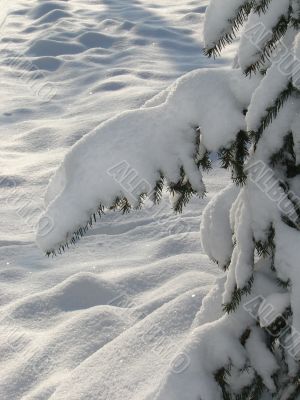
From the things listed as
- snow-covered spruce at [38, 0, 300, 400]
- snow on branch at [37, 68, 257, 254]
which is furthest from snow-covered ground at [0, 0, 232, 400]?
snow on branch at [37, 68, 257, 254]

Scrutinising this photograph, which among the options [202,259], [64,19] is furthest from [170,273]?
[64,19]

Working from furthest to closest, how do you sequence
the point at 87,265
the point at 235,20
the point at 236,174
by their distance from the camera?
the point at 87,265, the point at 236,174, the point at 235,20

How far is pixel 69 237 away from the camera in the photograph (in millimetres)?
1916

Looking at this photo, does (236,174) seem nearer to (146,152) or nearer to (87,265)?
(146,152)

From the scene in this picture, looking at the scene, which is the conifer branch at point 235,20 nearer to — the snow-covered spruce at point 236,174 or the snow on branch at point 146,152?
the snow-covered spruce at point 236,174

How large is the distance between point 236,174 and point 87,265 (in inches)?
114

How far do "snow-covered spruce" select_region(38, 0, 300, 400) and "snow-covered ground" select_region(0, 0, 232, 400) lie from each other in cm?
25

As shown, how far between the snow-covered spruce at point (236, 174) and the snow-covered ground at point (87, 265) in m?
0.25

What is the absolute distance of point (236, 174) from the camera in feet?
6.95

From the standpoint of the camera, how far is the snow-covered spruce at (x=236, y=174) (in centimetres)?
195

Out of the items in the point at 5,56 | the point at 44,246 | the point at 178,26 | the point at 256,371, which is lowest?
the point at 5,56

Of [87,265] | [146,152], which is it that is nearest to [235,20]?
[146,152]

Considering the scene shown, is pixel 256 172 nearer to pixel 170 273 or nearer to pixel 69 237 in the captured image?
pixel 69 237

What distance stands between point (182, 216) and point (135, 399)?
2.60 meters
